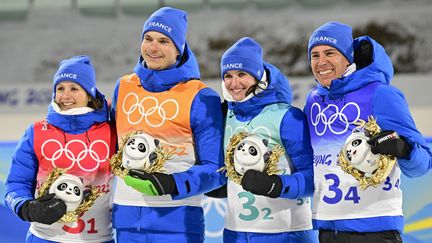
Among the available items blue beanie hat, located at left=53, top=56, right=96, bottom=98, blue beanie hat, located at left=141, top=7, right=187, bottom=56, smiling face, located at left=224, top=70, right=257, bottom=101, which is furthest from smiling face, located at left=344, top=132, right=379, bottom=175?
blue beanie hat, located at left=53, top=56, right=96, bottom=98

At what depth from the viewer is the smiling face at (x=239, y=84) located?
12.3 ft

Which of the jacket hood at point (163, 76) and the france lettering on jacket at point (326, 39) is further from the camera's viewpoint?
the jacket hood at point (163, 76)

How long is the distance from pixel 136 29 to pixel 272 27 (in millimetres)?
1939

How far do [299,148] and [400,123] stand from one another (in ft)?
1.77

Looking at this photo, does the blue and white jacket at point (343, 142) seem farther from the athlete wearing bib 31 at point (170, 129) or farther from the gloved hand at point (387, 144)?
the athlete wearing bib 31 at point (170, 129)

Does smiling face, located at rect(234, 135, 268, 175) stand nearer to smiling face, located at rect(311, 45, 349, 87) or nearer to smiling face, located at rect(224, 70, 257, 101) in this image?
smiling face, located at rect(224, 70, 257, 101)

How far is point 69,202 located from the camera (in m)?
3.61

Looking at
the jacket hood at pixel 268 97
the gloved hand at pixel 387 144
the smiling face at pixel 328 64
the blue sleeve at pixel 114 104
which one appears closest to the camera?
the gloved hand at pixel 387 144

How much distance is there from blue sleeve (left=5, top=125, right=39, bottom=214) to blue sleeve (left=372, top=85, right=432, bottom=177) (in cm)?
179

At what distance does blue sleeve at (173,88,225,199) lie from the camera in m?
3.69

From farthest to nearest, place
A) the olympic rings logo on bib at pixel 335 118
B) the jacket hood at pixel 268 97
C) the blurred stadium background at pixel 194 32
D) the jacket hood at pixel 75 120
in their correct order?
the blurred stadium background at pixel 194 32
the jacket hood at pixel 75 120
the jacket hood at pixel 268 97
the olympic rings logo on bib at pixel 335 118

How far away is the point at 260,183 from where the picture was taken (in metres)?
3.43

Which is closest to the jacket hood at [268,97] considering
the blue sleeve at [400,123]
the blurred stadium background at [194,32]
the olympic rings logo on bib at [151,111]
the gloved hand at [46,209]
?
the olympic rings logo on bib at [151,111]

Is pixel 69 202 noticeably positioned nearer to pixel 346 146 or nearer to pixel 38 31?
pixel 346 146
